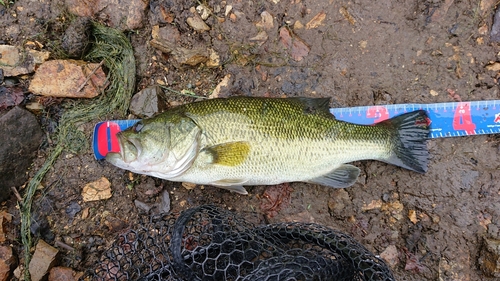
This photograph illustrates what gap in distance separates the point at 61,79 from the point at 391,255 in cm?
403

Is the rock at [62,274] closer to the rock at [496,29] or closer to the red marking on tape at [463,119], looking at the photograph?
the red marking on tape at [463,119]

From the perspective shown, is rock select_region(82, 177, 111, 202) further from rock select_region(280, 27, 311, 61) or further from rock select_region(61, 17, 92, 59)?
rock select_region(280, 27, 311, 61)

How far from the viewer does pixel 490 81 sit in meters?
3.98

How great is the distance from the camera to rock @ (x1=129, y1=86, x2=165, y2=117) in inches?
158

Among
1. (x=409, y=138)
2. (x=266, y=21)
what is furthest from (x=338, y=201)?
(x=266, y=21)

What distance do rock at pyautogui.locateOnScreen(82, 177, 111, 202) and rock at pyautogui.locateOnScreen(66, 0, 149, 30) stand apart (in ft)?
5.79

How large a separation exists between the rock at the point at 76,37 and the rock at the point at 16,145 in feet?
2.75

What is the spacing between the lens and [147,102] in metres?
4.02

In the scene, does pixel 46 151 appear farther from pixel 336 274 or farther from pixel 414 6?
pixel 414 6

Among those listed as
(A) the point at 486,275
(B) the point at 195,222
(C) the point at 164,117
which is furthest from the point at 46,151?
(A) the point at 486,275

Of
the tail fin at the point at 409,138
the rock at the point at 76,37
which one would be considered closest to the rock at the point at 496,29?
the tail fin at the point at 409,138

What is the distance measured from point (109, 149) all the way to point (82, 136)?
35 cm

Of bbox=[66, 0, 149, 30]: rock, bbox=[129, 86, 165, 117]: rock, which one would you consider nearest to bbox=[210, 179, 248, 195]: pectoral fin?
bbox=[129, 86, 165, 117]: rock

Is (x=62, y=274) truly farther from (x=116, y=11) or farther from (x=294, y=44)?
(x=294, y=44)
